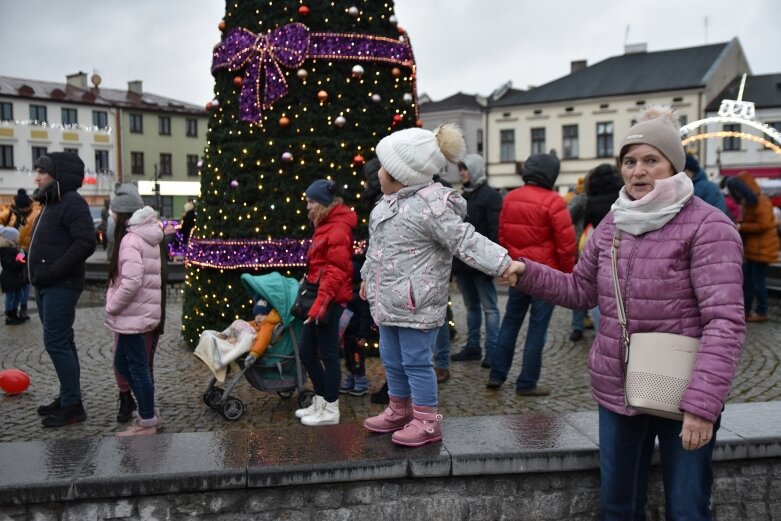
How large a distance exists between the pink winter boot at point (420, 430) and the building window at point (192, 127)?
61246 millimetres

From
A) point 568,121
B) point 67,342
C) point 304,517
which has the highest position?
point 568,121

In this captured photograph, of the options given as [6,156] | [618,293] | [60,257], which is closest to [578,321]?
[60,257]

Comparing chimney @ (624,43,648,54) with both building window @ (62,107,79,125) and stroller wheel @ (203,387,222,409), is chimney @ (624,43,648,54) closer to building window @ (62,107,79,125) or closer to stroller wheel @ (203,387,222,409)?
building window @ (62,107,79,125)

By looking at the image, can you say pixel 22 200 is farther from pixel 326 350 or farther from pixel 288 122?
pixel 326 350

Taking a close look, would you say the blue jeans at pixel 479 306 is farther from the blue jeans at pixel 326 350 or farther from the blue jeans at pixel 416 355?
the blue jeans at pixel 416 355

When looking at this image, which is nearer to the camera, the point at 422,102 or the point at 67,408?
the point at 67,408

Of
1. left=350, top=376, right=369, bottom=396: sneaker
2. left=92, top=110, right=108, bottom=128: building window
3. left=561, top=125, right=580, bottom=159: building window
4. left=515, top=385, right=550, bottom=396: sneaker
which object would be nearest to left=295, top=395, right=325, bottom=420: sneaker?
left=350, top=376, right=369, bottom=396: sneaker

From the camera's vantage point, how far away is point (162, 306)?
19.2 ft

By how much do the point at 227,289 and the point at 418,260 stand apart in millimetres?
4605

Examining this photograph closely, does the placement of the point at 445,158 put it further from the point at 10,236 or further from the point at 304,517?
the point at 10,236

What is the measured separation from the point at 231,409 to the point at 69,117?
56.1 metres

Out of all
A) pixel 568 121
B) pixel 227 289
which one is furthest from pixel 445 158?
pixel 568 121

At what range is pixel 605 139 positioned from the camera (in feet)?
164

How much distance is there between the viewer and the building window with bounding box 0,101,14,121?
53.1 metres
